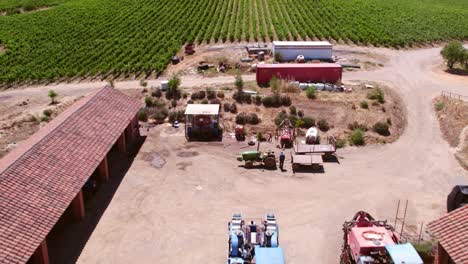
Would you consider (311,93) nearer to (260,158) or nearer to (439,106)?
(439,106)

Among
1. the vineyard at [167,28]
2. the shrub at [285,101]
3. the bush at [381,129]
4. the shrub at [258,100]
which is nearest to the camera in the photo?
the bush at [381,129]

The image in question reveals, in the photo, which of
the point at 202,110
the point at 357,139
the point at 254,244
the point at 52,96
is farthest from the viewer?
the point at 52,96

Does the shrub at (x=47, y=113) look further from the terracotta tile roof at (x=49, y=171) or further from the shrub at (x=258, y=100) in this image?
the shrub at (x=258, y=100)

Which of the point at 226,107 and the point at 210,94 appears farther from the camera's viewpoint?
the point at 210,94

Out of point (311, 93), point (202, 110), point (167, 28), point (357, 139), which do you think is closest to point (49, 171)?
point (202, 110)

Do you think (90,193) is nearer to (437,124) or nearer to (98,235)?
(98,235)

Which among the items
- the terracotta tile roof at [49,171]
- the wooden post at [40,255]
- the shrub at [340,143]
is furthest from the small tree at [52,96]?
the wooden post at [40,255]

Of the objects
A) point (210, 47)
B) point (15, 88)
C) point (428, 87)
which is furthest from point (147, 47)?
point (428, 87)
